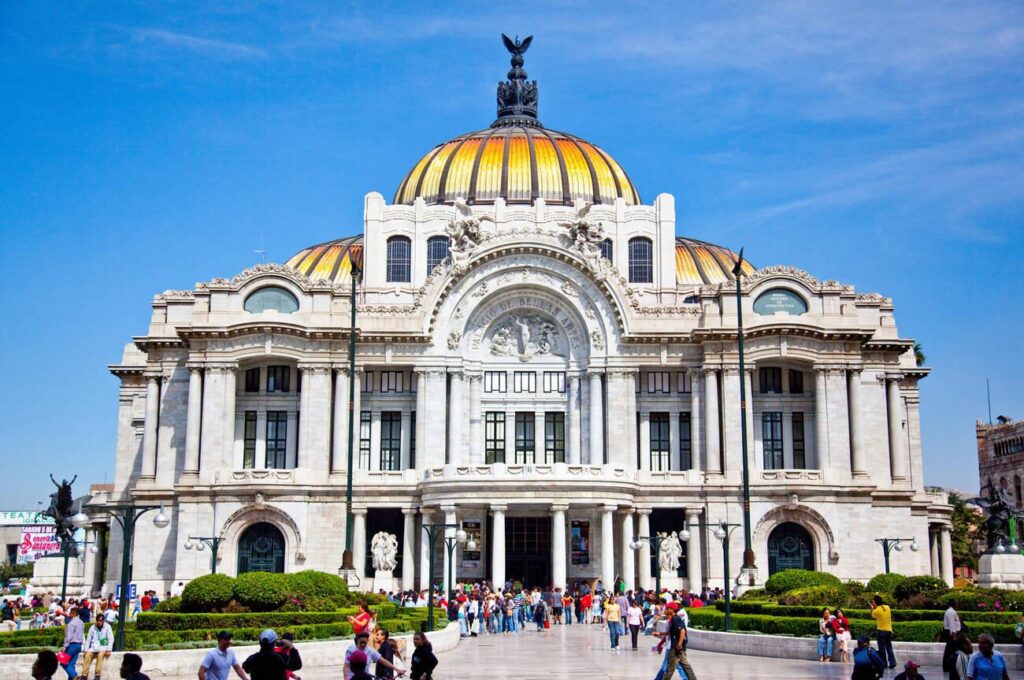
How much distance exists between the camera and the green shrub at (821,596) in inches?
1763

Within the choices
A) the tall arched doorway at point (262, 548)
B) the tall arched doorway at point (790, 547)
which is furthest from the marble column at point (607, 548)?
the tall arched doorway at point (262, 548)

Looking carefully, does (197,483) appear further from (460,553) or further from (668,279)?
(668,279)

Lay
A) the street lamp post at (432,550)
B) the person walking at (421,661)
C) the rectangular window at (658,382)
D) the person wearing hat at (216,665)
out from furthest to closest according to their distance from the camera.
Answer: the rectangular window at (658,382) < the street lamp post at (432,550) < the person walking at (421,661) < the person wearing hat at (216,665)

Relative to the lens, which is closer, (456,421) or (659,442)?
(456,421)

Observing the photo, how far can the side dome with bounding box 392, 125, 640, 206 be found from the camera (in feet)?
281

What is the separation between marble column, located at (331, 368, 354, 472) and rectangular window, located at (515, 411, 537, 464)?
35.1 feet

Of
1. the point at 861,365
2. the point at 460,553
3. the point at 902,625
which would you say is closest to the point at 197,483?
the point at 460,553

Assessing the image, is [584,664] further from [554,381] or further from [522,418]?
[554,381]

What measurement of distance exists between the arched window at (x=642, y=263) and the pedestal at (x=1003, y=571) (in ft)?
112

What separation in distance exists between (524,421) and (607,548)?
11683 mm

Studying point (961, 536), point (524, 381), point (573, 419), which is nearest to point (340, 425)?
point (524, 381)

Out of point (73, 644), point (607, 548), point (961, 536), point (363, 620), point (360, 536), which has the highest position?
point (961, 536)

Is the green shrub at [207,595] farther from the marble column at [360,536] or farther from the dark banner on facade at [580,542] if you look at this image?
the dark banner on facade at [580,542]

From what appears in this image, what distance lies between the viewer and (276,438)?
74.4 meters
